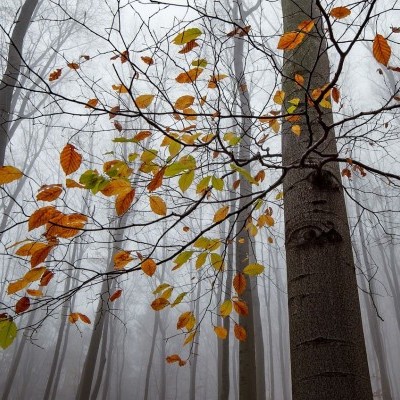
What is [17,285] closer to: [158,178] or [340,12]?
[158,178]

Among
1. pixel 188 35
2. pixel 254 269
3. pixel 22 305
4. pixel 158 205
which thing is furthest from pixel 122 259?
pixel 188 35

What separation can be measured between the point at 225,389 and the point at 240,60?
6218 mm

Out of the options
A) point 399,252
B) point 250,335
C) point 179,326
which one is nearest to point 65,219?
point 179,326

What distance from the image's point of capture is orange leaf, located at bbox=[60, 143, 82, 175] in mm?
1106

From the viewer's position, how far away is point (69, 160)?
1.11 m

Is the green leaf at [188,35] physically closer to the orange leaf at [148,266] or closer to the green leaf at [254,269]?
the orange leaf at [148,266]

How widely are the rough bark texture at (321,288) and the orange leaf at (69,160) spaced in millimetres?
736

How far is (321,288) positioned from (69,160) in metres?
0.89

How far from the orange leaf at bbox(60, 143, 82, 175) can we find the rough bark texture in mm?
736

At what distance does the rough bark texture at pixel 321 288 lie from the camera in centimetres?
90

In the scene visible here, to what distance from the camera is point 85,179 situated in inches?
40.8

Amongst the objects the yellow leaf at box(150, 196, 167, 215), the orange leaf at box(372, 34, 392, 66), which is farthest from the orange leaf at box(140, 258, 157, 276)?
the orange leaf at box(372, 34, 392, 66)

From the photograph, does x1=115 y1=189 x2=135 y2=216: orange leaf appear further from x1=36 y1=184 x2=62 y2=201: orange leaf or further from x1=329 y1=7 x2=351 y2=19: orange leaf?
x1=329 y1=7 x2=351 y2=19: orange leaf

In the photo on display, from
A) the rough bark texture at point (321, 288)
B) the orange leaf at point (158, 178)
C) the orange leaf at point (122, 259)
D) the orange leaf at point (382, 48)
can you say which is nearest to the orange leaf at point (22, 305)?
the orange leaf at point (122, 259)
